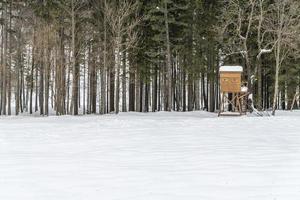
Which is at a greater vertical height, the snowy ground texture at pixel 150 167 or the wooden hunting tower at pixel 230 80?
the wooden hunting tower at pixel 230 80

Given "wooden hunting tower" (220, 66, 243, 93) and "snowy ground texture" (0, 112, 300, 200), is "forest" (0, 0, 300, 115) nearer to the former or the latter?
"wooden hunting tower" (220, 66, 243, 93)

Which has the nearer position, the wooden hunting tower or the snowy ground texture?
the snowy ground texture

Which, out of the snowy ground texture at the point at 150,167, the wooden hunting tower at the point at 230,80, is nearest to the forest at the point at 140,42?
the wooden hunting tower at the point at 230,80

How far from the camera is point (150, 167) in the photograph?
345 inches

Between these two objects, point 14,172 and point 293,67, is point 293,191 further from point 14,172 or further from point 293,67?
point 293,67

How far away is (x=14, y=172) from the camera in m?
8.33

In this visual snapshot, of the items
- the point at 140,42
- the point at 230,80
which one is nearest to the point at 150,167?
the point at 230,80

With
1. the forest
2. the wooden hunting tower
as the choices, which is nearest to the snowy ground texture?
the wooden hunting tower

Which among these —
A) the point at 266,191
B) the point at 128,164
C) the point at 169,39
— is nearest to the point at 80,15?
the point at 169,39

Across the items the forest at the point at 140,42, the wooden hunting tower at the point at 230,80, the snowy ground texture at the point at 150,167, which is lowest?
the snowy ground texture at the point at 150,167

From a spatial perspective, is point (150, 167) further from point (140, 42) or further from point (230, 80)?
point (140, 42)

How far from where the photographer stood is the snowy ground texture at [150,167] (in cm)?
674

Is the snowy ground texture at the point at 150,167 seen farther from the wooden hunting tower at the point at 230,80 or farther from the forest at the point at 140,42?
the forest at the point at 140,42

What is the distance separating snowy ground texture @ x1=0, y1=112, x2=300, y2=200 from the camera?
6.74m
